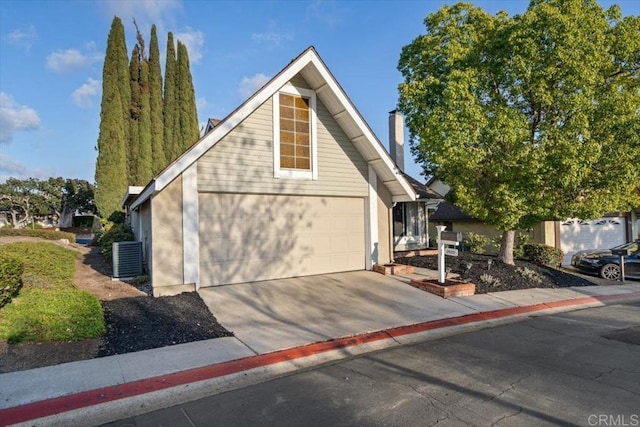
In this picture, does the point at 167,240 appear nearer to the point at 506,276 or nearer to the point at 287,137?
the point at 287,137

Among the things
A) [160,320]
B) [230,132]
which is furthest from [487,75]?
[160,320]

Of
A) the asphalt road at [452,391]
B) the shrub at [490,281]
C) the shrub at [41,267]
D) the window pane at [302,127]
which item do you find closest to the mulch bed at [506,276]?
the shrub at [490,281]

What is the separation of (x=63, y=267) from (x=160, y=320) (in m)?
6.36

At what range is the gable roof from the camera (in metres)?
8.61

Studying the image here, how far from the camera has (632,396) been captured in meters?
4.20

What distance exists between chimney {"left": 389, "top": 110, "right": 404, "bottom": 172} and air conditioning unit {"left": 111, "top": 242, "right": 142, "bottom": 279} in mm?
11780

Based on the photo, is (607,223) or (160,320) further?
(607,223)

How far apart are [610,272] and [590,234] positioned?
5328 mm

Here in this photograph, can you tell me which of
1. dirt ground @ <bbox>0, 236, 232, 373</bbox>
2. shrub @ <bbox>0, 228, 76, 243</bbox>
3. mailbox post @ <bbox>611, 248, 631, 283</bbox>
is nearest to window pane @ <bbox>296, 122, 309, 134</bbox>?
dirt ground @ <bbox>0, 236, 232, 373</bbox>

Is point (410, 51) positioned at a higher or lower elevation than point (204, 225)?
higher

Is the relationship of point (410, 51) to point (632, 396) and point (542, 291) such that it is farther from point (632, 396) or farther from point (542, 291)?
point (632, 396)

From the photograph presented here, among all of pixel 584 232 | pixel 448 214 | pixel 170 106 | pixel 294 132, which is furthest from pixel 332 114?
pixel 170 106

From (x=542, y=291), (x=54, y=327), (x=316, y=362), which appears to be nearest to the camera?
(x=316, y=362)

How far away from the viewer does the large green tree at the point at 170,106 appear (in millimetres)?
33844
